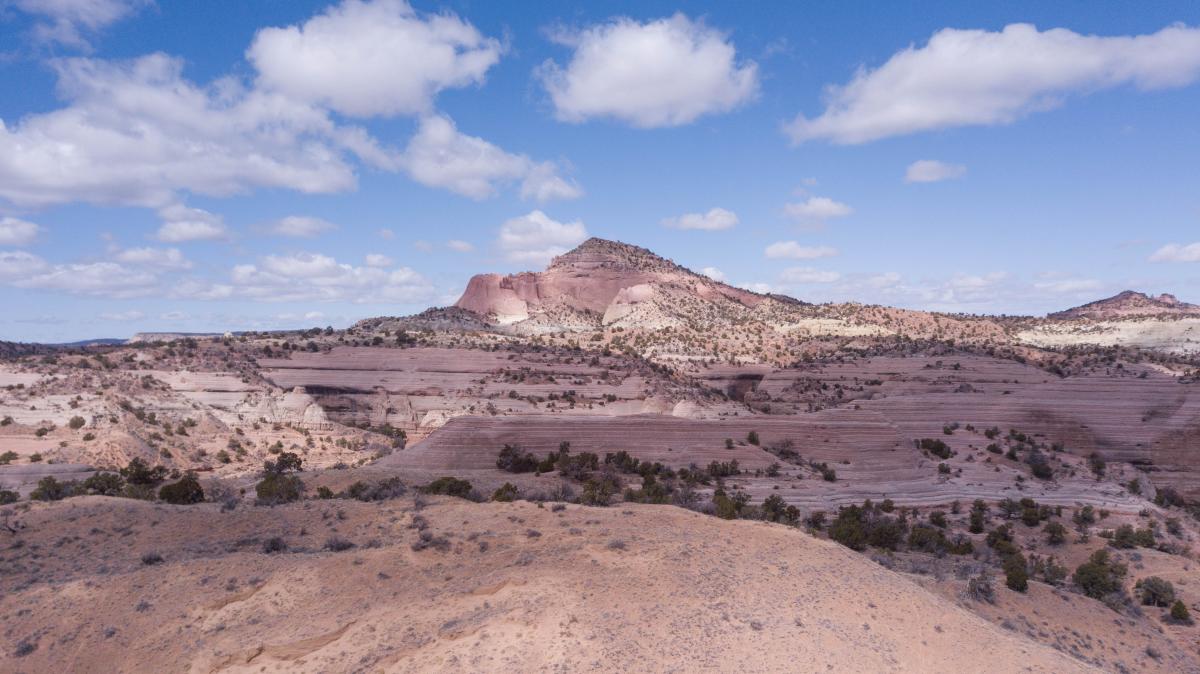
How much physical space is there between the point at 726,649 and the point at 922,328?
2801 inches

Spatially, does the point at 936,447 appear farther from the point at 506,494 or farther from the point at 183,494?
the point at 183,494

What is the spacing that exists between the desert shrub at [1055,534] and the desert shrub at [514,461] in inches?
699

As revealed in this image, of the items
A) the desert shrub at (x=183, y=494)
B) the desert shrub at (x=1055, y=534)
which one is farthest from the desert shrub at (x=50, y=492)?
the desert shrub at (x=1055, y=534)

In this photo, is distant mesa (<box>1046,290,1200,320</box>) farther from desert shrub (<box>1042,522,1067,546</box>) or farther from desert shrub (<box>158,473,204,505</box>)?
desert shrub (<box>158,473,204,505</box>)

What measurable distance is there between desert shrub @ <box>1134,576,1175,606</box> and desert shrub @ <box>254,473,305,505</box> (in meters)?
21.4

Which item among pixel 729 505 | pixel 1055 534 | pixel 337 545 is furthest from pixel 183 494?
pixel 1055 534

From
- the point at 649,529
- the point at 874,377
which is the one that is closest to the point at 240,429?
the point at 649,529

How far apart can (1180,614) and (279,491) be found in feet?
71.9

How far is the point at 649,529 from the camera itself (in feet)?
40.1

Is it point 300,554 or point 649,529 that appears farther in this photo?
point 649,529

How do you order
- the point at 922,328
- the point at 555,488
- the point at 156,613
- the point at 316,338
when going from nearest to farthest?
the point at 156,613 < the point at 555,488 < the point at 316,338 < the point at 922,328

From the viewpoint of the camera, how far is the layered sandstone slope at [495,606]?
8.52 metres

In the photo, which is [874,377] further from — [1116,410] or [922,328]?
[922,328]

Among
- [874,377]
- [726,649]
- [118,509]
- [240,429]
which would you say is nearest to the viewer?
[726,649]
